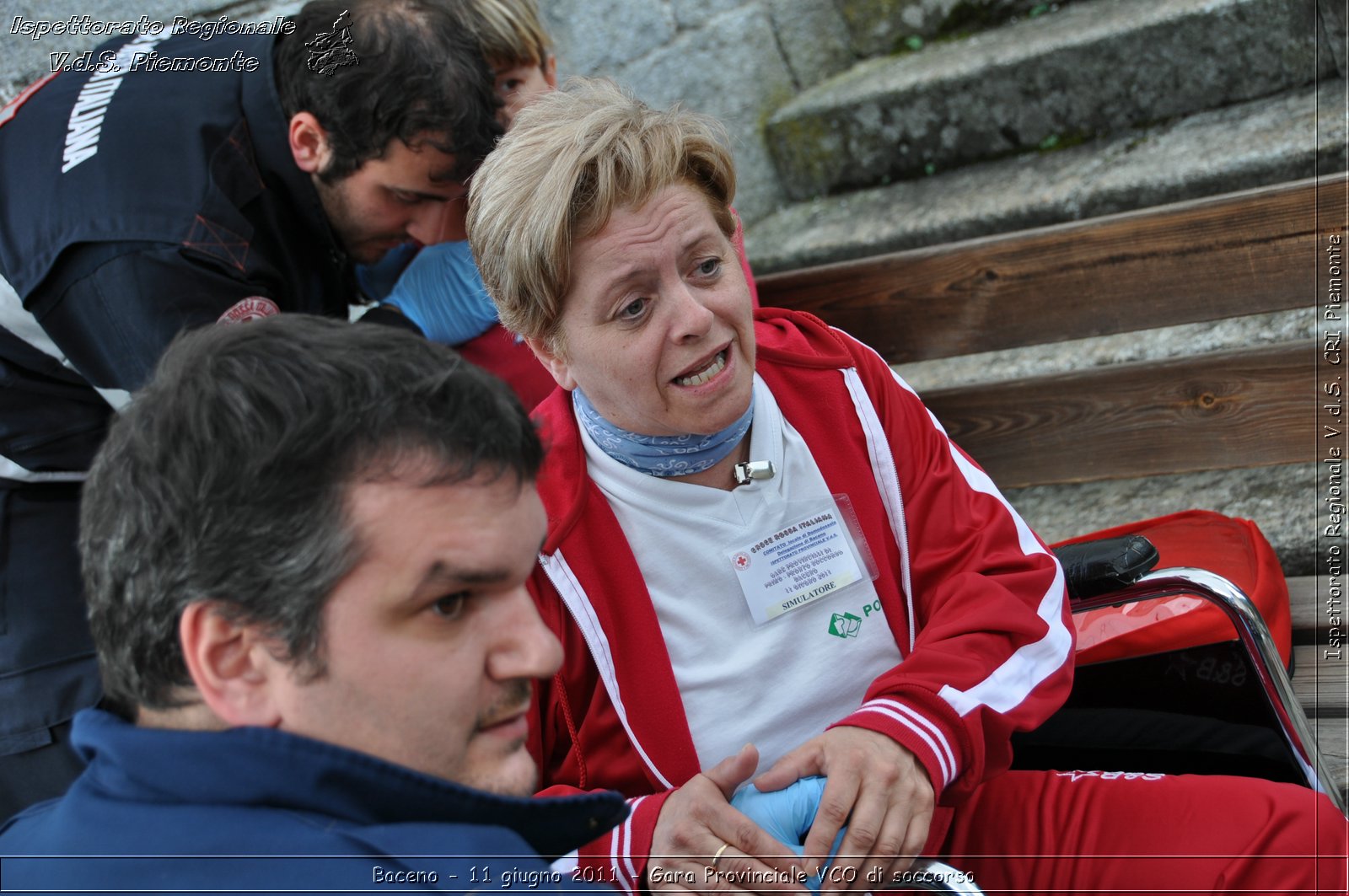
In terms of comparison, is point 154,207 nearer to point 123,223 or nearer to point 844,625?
point 123,223

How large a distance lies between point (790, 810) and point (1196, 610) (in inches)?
36.2

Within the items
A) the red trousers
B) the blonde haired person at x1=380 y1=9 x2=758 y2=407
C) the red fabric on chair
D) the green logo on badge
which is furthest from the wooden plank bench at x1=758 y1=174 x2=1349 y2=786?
the green logo on badge

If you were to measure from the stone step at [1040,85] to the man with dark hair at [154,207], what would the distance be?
190 cm

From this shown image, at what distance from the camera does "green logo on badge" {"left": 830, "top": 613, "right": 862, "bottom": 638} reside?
1744mm

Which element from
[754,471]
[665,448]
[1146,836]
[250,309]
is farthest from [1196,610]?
[250,309]

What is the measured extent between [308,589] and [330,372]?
0.63 ft

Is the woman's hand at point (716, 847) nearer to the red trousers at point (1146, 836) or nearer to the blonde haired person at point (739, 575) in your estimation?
the blonde haired person at point (739, 575)

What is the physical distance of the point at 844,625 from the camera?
175cm

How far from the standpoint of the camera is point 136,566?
3.26 feet

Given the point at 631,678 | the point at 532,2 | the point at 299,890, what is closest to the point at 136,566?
the point at 299,890

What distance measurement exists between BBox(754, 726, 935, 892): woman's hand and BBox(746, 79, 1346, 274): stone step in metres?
2.14

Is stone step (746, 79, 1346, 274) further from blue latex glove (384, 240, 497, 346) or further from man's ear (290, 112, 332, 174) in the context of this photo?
man's ear (290, 112, 332, 174)

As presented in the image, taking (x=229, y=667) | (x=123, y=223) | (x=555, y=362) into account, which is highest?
(x=123, y=223)

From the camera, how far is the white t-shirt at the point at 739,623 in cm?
170
